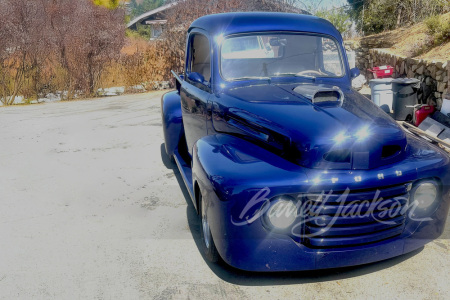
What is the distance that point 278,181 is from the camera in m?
2.73

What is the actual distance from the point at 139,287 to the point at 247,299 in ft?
2.55

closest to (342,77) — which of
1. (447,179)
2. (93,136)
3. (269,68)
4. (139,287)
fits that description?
(269,68)

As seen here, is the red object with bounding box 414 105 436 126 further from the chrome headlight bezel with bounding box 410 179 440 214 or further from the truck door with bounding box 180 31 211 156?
the chrome headlight bezel with bounding box 410 179 440 214

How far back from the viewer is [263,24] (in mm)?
4324

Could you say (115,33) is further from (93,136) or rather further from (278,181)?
(278,181)

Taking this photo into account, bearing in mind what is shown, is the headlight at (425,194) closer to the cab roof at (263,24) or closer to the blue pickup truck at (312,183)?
the blue pickup truck at (312,183)

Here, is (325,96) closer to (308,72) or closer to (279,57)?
(308,72)

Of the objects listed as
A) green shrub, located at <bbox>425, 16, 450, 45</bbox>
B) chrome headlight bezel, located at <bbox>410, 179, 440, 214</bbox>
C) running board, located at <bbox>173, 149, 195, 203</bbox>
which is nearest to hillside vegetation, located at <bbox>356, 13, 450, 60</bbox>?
green shrub, located at <bbox>425, 16, 450, 45</bbox>

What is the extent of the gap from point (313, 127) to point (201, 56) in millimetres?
2049

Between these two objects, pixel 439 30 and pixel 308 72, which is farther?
pixel 439 30

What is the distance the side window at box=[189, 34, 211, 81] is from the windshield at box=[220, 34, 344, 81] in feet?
0.92

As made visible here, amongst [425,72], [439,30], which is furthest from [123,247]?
[439,30]

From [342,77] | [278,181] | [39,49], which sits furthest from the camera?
[39,49]

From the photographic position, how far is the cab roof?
168 inches
